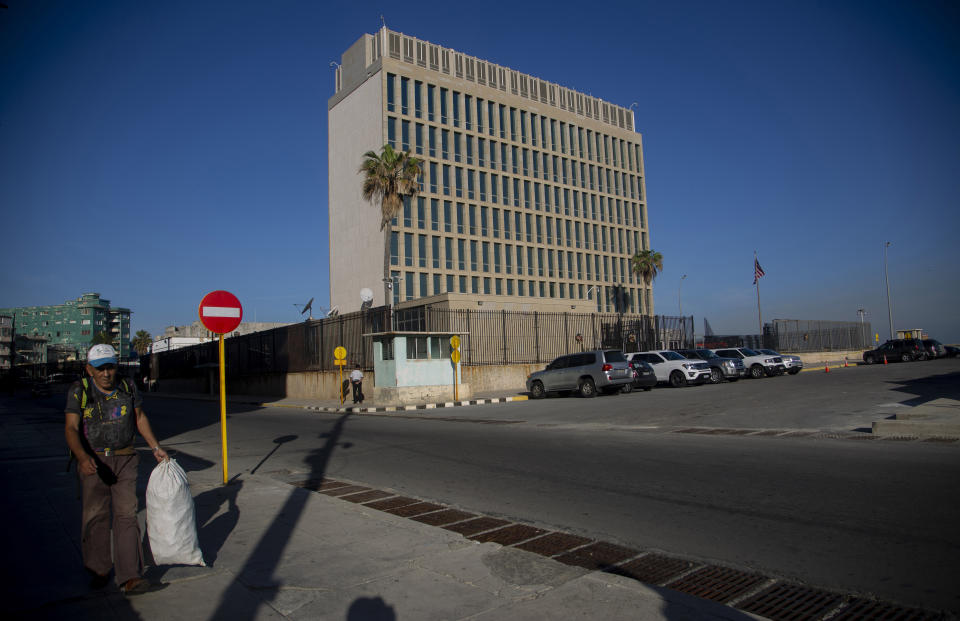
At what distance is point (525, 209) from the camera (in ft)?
209

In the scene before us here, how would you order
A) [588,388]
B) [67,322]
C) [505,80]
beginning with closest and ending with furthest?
[588,388], [505,80], [67,322]

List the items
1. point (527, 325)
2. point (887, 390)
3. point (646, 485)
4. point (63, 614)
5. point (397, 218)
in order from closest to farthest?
point (63, 614) → point (646, 485) → point (887, 390) → point (527, 325) → point (397, 218)

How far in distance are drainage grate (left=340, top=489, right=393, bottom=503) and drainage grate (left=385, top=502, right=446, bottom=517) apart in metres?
0.65

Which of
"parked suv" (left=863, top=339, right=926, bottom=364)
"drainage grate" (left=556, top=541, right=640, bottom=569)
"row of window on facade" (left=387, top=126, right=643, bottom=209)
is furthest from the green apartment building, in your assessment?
"drainage grate" (left=556, top=541, right=640, bottom=569)

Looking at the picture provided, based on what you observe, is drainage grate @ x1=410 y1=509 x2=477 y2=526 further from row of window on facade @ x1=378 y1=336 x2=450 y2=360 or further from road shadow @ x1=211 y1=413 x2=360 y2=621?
row of window on facade @ x1=378 y1=336 x2=450 y2=360

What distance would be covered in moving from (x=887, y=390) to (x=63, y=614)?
20358mm

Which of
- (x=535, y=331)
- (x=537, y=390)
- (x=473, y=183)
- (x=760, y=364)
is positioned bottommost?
(x=537, y=390)

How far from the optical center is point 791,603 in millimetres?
3604

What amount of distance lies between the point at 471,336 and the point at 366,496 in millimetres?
22464

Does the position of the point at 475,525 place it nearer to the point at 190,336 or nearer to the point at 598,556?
the point at 598,556

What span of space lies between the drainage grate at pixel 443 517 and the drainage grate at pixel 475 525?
0.43ft

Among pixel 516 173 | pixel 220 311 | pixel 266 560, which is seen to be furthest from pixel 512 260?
pixel 266 560

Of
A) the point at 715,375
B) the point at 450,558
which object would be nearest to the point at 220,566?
the point at 450,558

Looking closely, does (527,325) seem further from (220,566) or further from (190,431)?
(220,566)
